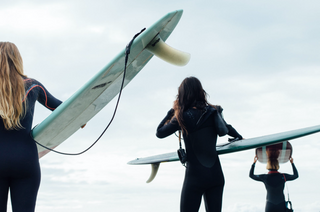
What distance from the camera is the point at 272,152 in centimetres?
439

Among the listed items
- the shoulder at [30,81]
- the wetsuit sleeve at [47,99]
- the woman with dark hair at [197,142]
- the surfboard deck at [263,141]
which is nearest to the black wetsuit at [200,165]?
the woman with dark hair at [197,142]

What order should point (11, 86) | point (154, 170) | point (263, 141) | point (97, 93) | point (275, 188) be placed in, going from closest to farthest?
1. point (11, 86)
2. point (97, 93)
3. point (263, 141)
4. point (275, 188)
5. point (154, 170)

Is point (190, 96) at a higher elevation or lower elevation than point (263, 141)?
higher

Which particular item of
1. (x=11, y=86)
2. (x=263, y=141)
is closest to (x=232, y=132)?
(x=263, y=141)

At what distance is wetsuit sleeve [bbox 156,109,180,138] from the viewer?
2.40 meters

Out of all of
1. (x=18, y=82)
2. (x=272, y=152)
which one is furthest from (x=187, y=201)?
(x=272, y=152)

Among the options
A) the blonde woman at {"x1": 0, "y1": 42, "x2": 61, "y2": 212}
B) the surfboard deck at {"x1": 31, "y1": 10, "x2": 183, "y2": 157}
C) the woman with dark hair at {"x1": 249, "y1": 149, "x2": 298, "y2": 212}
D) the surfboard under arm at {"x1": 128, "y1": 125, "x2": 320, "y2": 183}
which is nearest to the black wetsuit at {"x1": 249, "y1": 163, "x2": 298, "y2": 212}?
the woman with dark hair at {"x1": 249, "y1": 149, "x2": 298, "y2": 212}

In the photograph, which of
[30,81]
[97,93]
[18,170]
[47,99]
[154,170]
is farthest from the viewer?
[154,170]

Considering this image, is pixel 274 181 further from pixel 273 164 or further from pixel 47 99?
pixel 47 99

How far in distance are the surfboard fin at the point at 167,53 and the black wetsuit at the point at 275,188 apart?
272 centimetres

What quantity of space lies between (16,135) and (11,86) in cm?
31

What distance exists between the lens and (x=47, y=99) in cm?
223

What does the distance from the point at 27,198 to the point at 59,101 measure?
0.89 m

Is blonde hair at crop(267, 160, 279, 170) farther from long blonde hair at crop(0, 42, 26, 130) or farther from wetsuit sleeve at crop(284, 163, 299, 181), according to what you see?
long blonde hair at crop(0, 42, 26, 130)
